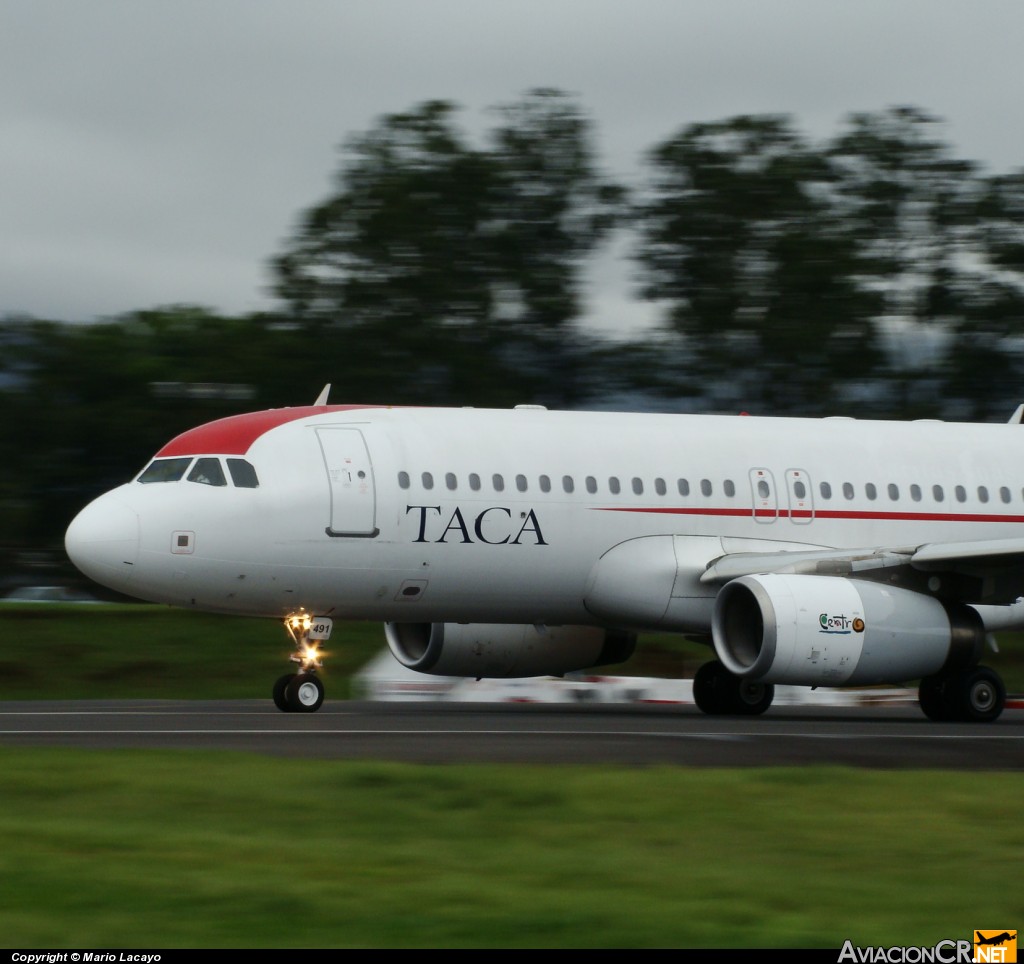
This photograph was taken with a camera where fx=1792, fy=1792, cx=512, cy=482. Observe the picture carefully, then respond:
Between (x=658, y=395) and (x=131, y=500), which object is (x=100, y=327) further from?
(x=131, y=500)

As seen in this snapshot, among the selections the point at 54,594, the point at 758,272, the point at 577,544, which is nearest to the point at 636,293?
the point at 758,272

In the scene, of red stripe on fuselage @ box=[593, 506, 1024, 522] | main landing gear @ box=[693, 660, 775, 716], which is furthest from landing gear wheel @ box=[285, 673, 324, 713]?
main landing gear @ box=[693, 660, 775, 716]

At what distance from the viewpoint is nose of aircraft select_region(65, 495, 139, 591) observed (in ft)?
63.2

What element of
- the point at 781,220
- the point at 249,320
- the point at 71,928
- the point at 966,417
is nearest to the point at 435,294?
the point at 249,320

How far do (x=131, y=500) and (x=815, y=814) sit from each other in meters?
10.8

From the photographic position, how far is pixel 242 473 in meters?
20.1

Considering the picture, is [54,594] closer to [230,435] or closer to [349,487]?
[230,435]

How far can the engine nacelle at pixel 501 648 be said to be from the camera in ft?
74.2

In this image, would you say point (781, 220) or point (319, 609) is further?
point (781, 220)

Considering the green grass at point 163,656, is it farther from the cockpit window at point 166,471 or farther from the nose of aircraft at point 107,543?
the nose of aircraft at point 107,543

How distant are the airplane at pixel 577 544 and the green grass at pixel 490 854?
6.52 metres

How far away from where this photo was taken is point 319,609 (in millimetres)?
20531

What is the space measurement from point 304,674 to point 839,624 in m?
5.97

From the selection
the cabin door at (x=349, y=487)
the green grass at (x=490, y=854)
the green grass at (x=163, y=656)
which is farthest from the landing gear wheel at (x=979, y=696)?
the green grass at (x=163, y=656)
